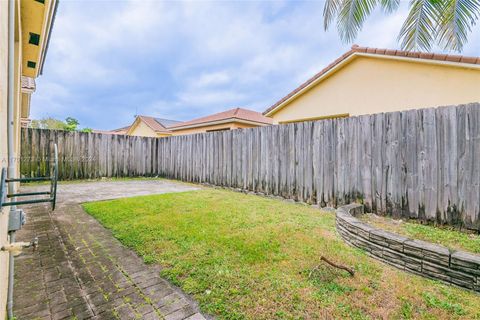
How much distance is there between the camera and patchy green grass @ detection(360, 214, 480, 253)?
277 centimetres

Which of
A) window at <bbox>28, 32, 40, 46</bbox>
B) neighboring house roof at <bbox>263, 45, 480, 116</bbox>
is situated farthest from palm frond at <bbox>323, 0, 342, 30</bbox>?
window at <bbox>28, 32, 40, 46</bbox>

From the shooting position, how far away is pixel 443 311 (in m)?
1.75

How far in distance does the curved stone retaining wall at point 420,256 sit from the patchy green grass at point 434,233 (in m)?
0.68

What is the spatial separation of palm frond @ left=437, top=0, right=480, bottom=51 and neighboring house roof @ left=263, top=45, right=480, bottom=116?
365 mm

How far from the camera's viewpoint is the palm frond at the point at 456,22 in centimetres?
428

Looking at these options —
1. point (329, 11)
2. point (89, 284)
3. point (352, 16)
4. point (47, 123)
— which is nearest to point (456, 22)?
point (352, 16)

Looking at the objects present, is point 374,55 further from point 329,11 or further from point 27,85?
point 27,85

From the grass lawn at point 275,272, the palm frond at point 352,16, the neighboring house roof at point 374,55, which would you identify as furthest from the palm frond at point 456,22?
the grass lawn at point 275,272

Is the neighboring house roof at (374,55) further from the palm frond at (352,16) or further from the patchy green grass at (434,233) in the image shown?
A: the patchy green grass at (434,233)

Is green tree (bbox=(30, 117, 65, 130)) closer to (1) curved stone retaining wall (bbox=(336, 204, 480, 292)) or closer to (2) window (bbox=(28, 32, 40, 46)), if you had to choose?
(2) window (bbox=(28, 32, 40, 46))

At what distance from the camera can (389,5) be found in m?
5.12

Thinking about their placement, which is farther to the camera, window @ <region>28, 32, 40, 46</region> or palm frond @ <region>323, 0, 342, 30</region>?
palm frond @ <region>323, 0, 342, 30</region>

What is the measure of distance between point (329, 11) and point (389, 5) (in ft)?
4.25

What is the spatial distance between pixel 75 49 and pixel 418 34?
25.2 meters
